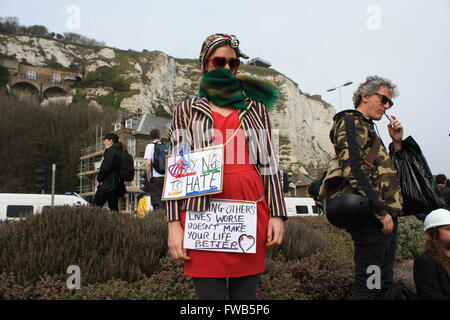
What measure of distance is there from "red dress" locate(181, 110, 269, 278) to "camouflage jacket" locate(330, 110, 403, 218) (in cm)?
100

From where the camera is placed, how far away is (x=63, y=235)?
461 centimetres

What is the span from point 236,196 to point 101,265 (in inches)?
104

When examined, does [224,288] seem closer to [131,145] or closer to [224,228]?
[224,228]

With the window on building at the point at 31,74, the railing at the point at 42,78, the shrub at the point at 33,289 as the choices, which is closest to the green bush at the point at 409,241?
the shrub at the point at 33,289

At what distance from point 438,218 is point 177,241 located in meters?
2.56

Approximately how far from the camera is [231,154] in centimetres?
215

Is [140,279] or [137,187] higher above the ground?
[137,187]

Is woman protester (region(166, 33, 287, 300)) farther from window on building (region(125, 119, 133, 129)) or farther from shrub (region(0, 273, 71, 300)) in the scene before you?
window on building (region(125, 119, 133, 129))

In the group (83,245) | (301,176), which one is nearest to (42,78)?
(301,176)

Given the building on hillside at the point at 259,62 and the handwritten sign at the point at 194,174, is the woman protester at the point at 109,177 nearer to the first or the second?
the handwritten sign at the point at 194,174
